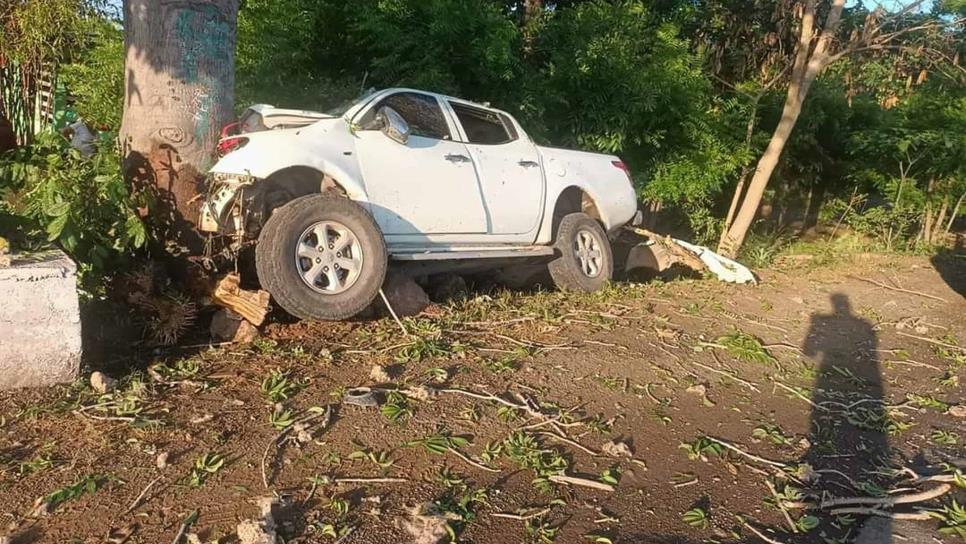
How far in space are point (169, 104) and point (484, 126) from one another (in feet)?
8.61

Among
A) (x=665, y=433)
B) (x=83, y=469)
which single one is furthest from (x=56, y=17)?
(x=665, y=433)

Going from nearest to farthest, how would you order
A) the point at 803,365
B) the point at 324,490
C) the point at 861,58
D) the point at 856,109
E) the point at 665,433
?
1. the point at 324,490
2. the point at 665,433
3. the point at 803,365
4. the point at 861,58
5. the point at 856,109

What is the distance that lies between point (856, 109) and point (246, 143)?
1259cm

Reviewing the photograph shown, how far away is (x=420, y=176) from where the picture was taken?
5754mm

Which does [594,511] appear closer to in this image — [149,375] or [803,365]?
[149,375]

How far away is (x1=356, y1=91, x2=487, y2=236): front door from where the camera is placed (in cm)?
553

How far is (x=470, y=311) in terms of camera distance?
5.98 m

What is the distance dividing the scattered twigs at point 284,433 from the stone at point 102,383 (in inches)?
42.0

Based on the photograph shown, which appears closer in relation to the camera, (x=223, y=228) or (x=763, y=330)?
(x=223, y=228)

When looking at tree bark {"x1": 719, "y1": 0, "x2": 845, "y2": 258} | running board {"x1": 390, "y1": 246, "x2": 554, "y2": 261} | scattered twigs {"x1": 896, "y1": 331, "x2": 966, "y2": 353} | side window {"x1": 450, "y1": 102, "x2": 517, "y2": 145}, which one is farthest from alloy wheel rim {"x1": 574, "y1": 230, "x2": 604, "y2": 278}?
tree bark {"x1": 719, "y1": 0, "x2": 845, "y2": 258}

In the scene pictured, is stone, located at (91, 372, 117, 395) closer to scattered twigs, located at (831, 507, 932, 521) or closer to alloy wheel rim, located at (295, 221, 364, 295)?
alloy wheel rim, located at (295, 221, 364, 295)

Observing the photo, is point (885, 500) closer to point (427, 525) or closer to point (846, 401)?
point (846, 401)

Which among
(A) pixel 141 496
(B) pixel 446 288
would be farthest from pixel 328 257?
(A) pixel 141 496

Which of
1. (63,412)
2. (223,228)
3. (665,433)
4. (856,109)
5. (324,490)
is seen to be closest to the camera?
(324,490)
